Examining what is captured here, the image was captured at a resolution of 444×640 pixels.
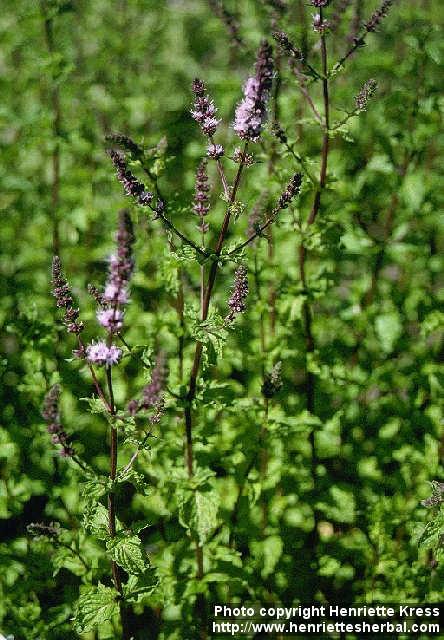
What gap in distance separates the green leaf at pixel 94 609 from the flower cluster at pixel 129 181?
1.96 metres

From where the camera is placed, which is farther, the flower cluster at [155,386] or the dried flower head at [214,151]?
the dried flower head at [214,151]

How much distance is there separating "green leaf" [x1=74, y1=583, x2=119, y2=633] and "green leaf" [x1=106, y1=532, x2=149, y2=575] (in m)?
0.30

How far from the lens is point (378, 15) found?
3.15m

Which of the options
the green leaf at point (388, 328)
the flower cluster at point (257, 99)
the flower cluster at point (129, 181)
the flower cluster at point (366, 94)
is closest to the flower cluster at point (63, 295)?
the flower cluster at point (129, 181)

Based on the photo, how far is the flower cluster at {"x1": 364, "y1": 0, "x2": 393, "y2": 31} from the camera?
10.3 feet

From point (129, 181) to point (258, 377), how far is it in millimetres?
2199

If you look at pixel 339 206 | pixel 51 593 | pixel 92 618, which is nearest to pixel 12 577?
pixel 51 593

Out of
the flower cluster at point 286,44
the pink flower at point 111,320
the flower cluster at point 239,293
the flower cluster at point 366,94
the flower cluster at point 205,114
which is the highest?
the flower cluster at point 286,44

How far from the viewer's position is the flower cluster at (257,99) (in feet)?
7.88

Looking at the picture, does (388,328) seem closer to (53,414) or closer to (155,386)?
(155,386)

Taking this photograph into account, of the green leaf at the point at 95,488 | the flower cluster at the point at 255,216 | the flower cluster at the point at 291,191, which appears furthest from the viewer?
the flower cluster at the point at 255,216

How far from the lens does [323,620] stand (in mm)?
4242

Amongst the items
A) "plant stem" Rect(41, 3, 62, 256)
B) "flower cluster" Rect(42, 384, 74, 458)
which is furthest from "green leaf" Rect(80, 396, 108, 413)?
"plant stem" Rect(41, 3, 62, 256)

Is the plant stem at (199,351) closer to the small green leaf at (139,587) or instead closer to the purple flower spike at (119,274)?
the small green leaf at (139,587)
